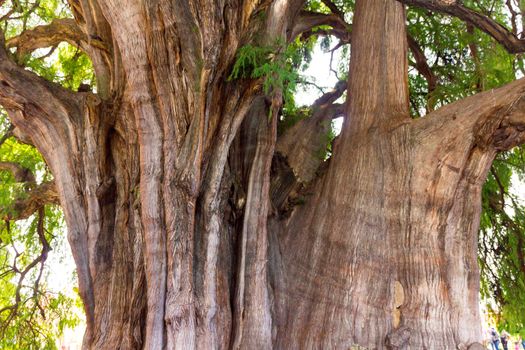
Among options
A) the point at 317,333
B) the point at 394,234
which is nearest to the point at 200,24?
the point at 394,234

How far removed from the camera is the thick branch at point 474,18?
3.11 metres

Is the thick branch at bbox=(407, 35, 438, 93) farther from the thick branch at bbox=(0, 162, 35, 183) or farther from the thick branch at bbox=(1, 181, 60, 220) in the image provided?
the thick branch at bbox=(0, 162, 35, 183)

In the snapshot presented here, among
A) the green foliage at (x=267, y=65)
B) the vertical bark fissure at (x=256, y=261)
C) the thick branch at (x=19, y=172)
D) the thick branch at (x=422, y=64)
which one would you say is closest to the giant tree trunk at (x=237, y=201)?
the vertical bark fissure at (x=256, y=261)

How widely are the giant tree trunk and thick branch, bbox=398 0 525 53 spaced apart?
429 millimetres

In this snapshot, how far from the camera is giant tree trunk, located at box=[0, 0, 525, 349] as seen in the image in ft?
11.3

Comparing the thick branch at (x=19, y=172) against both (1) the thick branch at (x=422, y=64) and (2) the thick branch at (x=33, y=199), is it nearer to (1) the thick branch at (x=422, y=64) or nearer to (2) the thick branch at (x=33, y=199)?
(2) the thick branch at (x=33, y=199)

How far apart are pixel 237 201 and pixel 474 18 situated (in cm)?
202

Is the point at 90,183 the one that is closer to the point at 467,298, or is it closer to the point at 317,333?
the point at 317,333

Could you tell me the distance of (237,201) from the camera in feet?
12.9

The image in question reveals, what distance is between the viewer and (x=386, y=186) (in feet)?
13.0

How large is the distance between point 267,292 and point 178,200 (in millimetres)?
1003

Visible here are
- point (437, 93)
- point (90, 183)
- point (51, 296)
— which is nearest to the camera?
point (90, 183)

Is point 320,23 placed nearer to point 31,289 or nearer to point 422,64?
point 422,64

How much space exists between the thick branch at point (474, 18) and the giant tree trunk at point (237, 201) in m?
0.43
